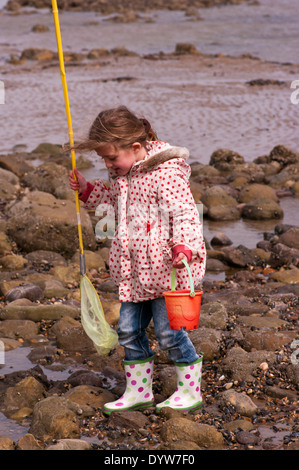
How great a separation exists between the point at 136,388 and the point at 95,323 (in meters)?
0.46

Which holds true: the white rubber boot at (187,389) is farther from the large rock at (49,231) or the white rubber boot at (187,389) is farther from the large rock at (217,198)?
the large rock at (217,198)

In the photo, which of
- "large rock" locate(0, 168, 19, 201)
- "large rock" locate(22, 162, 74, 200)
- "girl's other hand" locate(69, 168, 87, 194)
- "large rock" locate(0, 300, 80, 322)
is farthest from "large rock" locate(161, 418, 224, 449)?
"large rock" locate(0, 168, 19, 201)

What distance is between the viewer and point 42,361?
5230mm

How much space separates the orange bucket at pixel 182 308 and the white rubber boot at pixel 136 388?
556 millimetres

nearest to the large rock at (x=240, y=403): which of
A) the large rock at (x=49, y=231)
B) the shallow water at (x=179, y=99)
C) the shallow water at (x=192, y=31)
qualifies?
the shallow water at (x=179, y=99)

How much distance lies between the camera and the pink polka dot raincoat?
13.5 feet

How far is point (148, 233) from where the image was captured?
4.21 m

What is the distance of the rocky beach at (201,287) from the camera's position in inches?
167

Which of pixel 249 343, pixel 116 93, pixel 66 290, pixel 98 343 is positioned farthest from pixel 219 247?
pixel 116 93

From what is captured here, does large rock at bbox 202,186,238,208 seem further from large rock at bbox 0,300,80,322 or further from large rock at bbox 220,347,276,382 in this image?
large rock at bbox 220,347,276,382

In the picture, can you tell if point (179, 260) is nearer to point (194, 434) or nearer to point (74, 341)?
point (194, 434)

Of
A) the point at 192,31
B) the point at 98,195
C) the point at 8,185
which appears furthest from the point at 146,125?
the point at 192,31

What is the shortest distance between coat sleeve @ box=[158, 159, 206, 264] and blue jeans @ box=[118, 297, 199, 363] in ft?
1.33

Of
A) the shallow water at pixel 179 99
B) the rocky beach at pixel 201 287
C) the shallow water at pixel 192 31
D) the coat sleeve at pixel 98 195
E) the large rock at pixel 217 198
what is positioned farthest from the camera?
the shallow water at pixel 192 31
